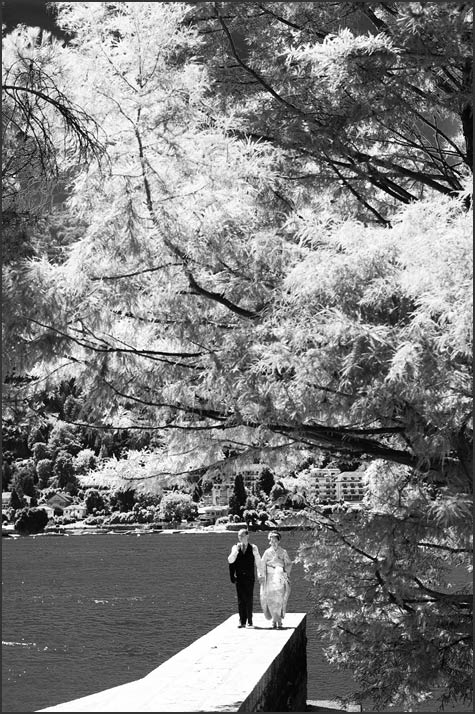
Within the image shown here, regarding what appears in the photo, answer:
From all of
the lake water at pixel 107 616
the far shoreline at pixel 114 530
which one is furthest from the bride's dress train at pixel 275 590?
the far shoreline at pixel 114 530

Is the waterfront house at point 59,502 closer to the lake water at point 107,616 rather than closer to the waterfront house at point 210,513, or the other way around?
the waterfront house at point 210,513

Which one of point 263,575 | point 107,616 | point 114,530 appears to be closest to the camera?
point 263,575

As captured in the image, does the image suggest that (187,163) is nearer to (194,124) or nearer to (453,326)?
(194,124)

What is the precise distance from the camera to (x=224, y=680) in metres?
Answer: 8.72

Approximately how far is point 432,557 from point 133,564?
307ft

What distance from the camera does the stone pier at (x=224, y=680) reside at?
25.6 ft

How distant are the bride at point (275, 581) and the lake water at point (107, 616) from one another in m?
0.49

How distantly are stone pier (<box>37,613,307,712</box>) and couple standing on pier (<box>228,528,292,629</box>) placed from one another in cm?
28

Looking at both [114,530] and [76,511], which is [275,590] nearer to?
[114,530]

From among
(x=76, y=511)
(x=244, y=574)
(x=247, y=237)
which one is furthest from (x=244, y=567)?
(x=76, y=511)

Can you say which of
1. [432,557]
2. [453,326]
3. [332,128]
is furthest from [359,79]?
[432,557]

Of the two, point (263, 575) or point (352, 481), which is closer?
point (263, 575)

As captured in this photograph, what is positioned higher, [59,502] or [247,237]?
[247,237]

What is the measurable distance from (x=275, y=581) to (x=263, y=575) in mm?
197
